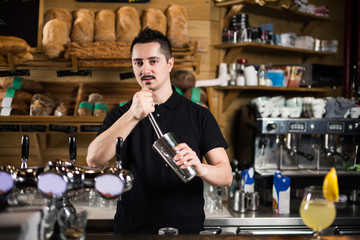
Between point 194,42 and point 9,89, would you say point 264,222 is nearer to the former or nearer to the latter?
point 194,42

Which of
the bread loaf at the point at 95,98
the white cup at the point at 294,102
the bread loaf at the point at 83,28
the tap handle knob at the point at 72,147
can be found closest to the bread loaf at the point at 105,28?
the bread loaf at the point at 83,28

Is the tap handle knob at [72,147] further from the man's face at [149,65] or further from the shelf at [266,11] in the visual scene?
the shelf at [266,11]

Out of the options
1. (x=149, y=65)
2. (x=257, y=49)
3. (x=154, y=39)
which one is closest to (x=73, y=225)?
(x=149, y=65)

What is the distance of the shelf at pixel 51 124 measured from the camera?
9.31ft

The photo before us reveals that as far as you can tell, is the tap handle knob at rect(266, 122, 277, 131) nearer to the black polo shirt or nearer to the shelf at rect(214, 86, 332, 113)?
the shelf at rect(214, 86, 332, 113)

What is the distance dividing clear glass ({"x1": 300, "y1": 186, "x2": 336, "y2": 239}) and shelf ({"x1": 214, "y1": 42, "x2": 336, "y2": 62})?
204cm

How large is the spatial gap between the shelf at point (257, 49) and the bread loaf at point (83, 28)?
1024 millimetres

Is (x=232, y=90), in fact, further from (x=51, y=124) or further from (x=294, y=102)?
(x=51, y=124)

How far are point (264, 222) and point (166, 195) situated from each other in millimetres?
971

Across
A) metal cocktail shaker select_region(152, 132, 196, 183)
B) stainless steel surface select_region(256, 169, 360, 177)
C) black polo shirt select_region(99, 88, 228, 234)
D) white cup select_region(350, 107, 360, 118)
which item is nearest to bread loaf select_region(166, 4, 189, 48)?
stainless steel surface select_region(256, 169, 360, 177)

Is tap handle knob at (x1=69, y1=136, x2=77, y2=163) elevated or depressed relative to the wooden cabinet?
depressed

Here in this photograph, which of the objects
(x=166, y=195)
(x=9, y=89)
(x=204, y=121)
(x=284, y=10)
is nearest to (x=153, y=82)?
(x=204, y=121)

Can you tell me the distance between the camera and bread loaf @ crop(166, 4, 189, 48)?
3078 mm

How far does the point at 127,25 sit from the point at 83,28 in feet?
1.09
